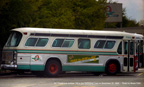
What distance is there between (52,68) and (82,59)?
192 cm

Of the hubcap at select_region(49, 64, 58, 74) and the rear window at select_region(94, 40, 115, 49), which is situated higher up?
the rear window at select_region(94, 40, 115, 49)

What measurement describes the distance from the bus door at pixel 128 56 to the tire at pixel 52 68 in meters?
4.40

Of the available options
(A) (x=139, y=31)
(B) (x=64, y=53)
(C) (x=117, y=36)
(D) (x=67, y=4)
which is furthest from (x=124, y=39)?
(A) (x=139, y=31)

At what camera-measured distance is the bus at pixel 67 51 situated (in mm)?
22098

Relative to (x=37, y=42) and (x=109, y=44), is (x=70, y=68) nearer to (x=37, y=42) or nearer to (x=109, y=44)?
(x=37, y=42)

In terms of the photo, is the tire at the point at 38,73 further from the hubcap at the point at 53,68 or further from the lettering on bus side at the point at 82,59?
the lettering on bus side at the point at 82,59

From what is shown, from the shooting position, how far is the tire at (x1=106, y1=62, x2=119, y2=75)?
24.2 metres

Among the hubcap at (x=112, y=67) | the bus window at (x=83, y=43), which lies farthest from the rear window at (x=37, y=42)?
the hubcap at (x=112, y=67)

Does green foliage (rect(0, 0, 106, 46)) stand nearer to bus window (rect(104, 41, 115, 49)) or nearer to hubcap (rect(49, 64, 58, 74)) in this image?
hubcap (rect(49, 64, 58, 74))

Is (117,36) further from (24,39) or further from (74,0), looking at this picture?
(74,0)

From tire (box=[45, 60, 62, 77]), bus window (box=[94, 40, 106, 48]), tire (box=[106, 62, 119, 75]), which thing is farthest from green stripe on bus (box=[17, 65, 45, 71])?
tire (box=[106, 62, 119, 75])

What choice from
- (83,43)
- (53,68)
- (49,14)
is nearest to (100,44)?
(83,43)

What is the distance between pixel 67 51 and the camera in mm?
23203

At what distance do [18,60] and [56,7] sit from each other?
49.1 feet
